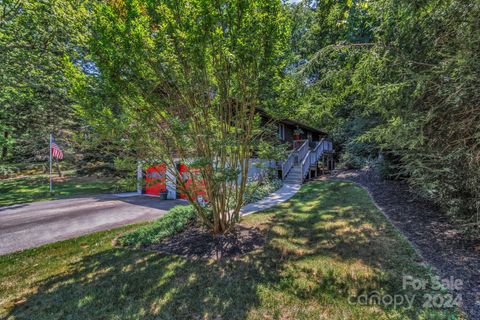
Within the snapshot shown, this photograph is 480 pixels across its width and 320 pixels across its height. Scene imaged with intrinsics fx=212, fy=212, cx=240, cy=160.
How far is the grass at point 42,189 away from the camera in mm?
12711

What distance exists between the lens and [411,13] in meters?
3.99

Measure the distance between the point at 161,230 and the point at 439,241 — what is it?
20.6 ft

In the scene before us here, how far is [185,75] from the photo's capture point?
13.9 ft

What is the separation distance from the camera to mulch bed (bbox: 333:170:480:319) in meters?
2.86

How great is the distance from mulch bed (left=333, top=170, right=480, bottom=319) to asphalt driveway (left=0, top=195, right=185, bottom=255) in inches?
313

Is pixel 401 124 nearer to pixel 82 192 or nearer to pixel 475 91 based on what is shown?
pixel 475 91

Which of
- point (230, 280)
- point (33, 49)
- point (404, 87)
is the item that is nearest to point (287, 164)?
point (404, 87)

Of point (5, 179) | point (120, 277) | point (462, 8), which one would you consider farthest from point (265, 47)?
point (5, 179)

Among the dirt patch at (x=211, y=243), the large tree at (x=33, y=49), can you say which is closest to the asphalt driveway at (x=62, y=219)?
the dirt patch at (x=211, y=243)

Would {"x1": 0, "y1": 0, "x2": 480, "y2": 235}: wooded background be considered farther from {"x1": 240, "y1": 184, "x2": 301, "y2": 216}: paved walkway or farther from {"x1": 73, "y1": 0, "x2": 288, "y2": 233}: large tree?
{"x1": 240, "y1": 184, "x2": 301, "y2": 216}: paved walkway

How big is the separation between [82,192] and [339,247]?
16.4 m

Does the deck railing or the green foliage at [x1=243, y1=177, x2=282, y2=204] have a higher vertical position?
the deck railing

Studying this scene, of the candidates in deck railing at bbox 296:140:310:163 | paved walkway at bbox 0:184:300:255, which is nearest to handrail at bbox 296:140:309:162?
deck railing at bbox 296:140:310:163

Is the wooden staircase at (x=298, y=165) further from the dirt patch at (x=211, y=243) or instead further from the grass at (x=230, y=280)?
the dirt patch at (x=211, y=243)
